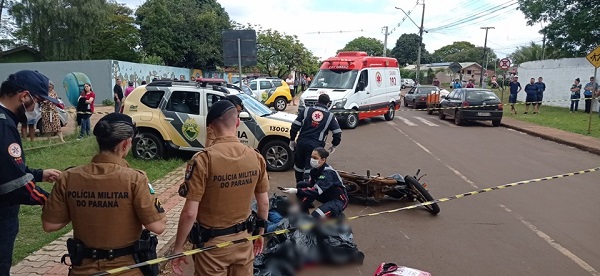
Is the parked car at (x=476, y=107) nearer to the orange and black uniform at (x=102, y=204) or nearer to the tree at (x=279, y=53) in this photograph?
the orange and black uniform at (x=102, y=204)

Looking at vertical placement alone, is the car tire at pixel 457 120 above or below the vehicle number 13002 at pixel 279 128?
below

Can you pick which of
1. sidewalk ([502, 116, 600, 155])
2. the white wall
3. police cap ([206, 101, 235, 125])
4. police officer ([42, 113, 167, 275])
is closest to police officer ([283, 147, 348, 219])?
police cap ([206, 101, 235, 125])

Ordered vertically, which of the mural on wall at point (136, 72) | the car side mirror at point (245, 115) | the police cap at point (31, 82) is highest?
the mural on wall at point (136, 72)

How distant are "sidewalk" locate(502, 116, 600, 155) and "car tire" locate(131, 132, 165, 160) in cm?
1090

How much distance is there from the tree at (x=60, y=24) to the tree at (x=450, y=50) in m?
99.0

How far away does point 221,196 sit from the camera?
9.37ft

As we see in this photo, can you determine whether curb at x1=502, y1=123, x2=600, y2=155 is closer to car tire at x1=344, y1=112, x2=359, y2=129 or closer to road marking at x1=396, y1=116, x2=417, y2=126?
road marking at x1=396, y1=116, x2=417, y2=126

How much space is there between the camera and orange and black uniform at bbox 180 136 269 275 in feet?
9.13

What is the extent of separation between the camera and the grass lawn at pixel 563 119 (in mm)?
15309

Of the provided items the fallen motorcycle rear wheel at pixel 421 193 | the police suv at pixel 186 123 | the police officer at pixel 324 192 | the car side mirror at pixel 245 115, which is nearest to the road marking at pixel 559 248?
the fallen motorcycle rear wheel at pixel 421 193

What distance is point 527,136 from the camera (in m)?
14.5

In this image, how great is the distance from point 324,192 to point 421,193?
175 centimetres

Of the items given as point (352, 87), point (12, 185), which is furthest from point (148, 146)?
point (352, 87)

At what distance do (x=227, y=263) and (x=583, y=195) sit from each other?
6.88m
